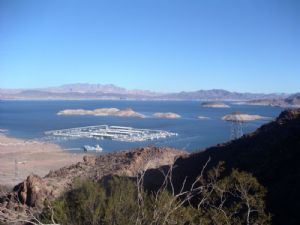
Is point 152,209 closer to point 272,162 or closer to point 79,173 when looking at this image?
point 272,162

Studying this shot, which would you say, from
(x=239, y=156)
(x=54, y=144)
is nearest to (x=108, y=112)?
(x=54, y=144)

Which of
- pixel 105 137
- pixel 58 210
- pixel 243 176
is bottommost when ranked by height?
pixel 105 137

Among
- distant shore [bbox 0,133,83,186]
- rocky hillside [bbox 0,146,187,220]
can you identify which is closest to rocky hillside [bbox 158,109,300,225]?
rocky hillside [bbox 0,146,187,220]

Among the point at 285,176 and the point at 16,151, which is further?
the point at 16,151

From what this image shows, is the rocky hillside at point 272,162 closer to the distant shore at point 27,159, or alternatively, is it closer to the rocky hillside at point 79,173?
the rocky hillside at point 79,173

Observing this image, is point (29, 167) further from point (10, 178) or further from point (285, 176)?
point (285, 176)

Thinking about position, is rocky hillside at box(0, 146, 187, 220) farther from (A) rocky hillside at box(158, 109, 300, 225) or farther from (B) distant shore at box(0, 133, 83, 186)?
(B) distant shore at box(0, 133, 83, 186)

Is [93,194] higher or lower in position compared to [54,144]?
higher

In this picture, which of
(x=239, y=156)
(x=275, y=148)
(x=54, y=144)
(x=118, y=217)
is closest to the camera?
(x=118, y=217)
